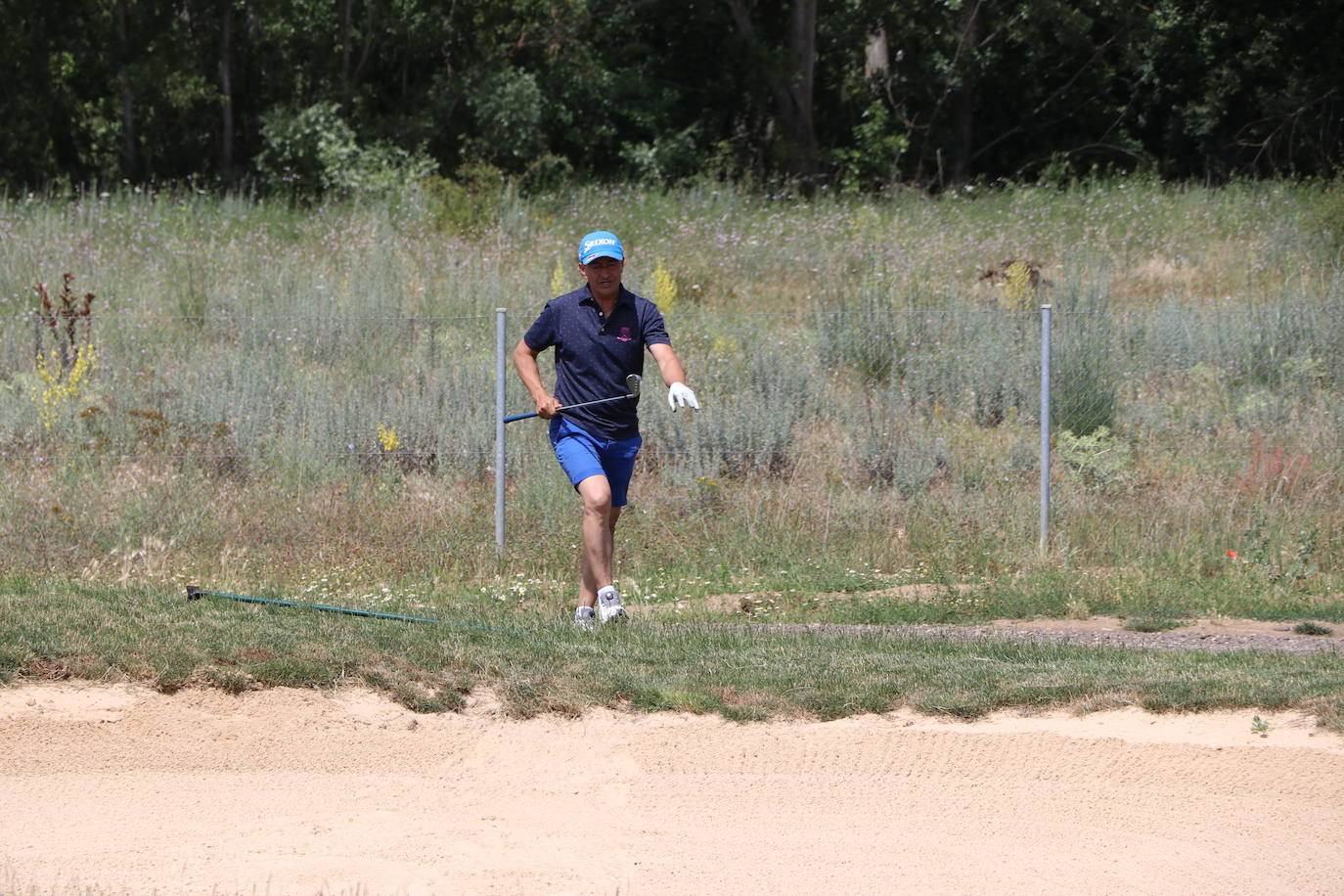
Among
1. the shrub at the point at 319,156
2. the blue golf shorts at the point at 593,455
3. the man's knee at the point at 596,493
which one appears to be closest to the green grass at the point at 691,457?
the man's knee at the point at 596,493

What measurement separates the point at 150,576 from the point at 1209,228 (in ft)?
52.4

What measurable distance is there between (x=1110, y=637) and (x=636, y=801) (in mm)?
4104

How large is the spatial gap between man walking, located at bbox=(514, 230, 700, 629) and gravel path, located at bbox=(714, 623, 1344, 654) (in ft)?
4.35

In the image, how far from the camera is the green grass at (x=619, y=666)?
6930 mm

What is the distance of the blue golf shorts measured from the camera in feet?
26.3

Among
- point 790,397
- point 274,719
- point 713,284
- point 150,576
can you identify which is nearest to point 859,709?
point 274,719

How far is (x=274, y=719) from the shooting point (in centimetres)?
669

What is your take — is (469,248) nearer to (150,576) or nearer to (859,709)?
(150,576)

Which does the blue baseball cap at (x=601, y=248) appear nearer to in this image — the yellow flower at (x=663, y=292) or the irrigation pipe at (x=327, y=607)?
the irrigation pipe at (x=327, y=607)

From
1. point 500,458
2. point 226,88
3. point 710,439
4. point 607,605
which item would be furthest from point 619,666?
point 226,88

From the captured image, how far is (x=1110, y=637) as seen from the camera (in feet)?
29.3

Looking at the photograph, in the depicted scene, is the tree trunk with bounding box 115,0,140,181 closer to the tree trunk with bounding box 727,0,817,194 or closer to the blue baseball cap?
the tree trunk with bounding box 727,0,817,194

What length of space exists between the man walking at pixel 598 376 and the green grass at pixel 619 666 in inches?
29.0

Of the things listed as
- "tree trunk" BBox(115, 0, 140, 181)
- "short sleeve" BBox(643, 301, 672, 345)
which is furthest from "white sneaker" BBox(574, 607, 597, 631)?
"tree trunk" BBox(115, 0, 140, 181)
